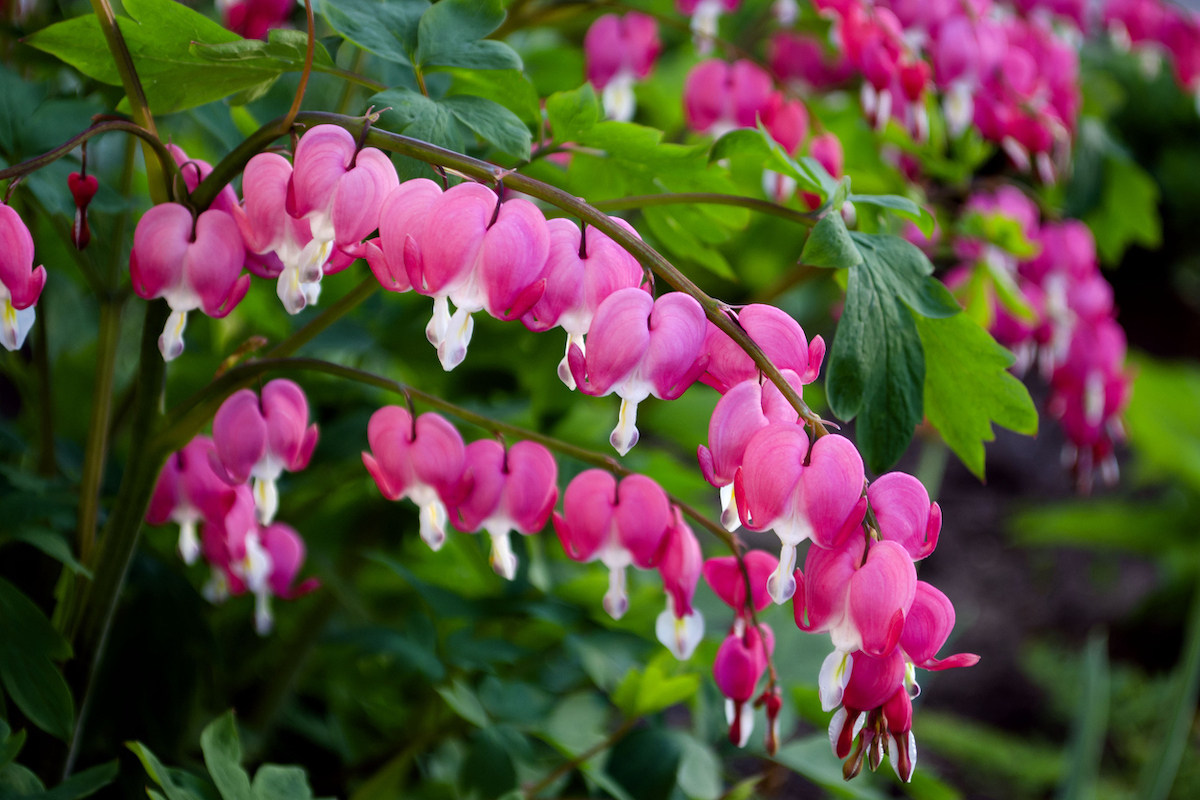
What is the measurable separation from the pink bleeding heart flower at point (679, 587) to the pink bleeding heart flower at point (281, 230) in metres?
0.28

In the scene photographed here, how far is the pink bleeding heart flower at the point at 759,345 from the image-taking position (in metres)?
0.51

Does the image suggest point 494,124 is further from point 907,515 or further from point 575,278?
point 907,515

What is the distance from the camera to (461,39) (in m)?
0.58

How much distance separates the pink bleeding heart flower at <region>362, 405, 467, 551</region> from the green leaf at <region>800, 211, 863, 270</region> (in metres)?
0.25

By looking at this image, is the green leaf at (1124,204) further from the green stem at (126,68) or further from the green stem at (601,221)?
the green stem at (126,68)

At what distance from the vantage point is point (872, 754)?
1.53 feet

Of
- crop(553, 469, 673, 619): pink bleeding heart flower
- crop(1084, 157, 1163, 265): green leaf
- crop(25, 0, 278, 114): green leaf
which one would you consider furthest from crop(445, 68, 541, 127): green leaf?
crop(1084, 157, 1163, 265): green leaf

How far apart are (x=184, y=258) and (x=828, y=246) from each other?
36cm

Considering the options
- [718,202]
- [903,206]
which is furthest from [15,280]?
[903,206]

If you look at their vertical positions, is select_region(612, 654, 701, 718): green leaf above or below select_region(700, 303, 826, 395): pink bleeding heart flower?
below

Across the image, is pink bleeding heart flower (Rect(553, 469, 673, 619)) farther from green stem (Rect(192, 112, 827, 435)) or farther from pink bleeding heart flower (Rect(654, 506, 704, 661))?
green stem (Rect(192, 112, 827, 435))

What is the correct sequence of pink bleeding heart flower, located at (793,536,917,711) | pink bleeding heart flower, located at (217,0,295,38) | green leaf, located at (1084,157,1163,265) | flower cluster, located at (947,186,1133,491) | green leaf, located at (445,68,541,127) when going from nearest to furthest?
pink bleeding heart flower, located at (793,536,917,711)
green leaf, located at (445,68,541,127)
pink bleeding heart flower, located at (217,0,295,38)
flower cluster, located at (947,186,1133,491)
green leaf, located at (1084,157,1163,265)

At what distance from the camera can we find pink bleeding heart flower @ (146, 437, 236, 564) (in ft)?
2.32

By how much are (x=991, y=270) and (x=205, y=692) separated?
40.2 inches
